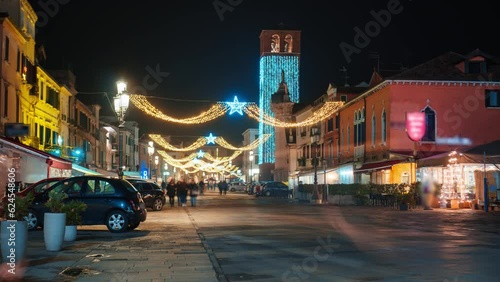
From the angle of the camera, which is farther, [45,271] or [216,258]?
[216,258]

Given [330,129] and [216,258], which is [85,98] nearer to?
[330,129]

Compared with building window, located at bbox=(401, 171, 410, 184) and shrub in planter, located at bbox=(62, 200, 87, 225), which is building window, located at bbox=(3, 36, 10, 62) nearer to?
shrub in planter, located at bbox=(62, 200, 87, 225)

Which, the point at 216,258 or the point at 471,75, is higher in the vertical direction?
the point at 471,75

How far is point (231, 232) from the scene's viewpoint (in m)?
20.0

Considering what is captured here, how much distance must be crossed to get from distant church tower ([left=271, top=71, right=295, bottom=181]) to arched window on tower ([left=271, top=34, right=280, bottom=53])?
171 inches

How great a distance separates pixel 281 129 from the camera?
90.1 meters

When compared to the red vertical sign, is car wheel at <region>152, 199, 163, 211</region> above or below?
below

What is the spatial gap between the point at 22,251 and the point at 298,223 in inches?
506

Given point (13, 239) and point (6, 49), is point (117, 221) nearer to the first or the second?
point (13, 239)

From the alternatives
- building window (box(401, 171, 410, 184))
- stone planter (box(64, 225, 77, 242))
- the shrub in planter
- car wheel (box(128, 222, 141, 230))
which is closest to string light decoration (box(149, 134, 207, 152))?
building window (box(401, 171, 410, 184))

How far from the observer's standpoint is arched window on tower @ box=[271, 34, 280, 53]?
9212 cm

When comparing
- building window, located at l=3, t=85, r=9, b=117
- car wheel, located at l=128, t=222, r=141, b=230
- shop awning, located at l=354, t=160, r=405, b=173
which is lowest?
car wheel, located at l=128, t=222, r=141, b=230

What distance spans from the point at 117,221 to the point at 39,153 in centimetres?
753

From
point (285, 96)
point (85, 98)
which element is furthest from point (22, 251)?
point (285, 96)
